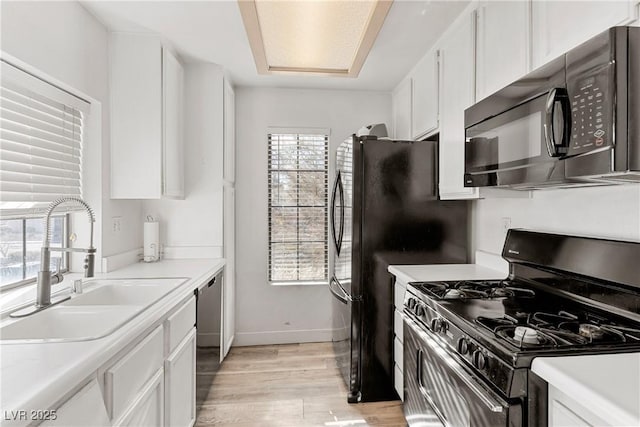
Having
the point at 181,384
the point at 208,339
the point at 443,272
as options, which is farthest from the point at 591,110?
the point at 208,339

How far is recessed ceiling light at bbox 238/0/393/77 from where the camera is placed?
1.81 m

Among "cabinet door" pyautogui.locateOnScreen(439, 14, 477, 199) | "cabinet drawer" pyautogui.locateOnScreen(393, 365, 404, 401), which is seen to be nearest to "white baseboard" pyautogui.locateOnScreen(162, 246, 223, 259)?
"cabinet drawer" pyautogui.locateOnScreen(393, 365, 404, 401)

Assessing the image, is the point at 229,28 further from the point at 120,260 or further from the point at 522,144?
the point at 522,144

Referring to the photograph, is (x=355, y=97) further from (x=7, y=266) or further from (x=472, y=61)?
(x=7, y=266)

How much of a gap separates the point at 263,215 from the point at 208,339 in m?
1.39

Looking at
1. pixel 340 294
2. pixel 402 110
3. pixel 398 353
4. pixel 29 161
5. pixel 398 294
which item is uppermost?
pixel 402 110

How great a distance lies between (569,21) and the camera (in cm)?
123

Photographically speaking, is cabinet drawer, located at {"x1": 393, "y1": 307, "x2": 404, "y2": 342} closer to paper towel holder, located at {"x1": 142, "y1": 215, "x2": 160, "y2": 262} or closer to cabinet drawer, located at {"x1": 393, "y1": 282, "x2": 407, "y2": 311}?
cabinet drawer, located at {"x1": 393, "y1": 282, "x2": 407, "y2": 311}

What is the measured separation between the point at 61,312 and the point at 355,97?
288 centimetres

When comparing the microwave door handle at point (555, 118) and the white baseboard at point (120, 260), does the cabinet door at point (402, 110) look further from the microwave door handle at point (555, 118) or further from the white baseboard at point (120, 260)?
the white baseboard at point (120, 260)

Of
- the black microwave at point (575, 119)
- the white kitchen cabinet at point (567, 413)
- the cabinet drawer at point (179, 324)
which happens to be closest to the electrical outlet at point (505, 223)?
the black microwave at point (575, 119)

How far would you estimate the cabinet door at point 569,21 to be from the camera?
1.05 metres

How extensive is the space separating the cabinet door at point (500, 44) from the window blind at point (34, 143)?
2182 millimetres

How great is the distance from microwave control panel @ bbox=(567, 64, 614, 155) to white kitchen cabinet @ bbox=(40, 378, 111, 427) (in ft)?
5.09
